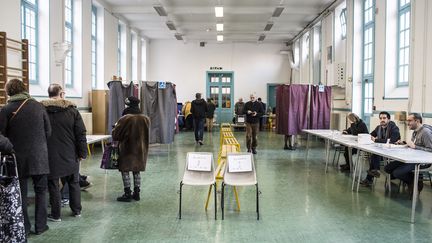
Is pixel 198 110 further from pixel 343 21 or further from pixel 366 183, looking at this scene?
pixel 366 183

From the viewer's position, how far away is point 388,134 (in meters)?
5.97

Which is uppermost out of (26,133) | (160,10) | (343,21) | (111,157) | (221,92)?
(160,10)

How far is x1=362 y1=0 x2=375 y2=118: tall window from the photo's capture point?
Result: 9.05 meters

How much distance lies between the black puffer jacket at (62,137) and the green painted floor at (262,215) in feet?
1.85

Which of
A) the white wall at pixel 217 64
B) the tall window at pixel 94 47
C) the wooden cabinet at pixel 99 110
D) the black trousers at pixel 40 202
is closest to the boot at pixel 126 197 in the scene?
the black trousers at pixel 40 202

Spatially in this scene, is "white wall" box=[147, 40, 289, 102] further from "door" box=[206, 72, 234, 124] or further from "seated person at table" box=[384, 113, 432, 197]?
"seated person at table" box=[384, 113, 432, 197]

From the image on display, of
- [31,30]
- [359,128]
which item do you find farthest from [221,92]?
[359,128]

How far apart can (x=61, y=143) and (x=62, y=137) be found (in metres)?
0.06

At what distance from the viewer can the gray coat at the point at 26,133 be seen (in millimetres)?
3430

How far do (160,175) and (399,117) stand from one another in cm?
427

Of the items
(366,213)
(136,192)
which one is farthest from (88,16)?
(366,213)

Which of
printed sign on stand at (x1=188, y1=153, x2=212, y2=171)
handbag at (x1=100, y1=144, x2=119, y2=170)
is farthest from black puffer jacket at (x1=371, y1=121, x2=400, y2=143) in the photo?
handbag at (x1=100, y1=144, x2=119, y2=170)

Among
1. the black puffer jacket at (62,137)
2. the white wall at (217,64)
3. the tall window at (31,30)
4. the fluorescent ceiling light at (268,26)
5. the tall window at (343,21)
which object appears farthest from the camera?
the white wall at (217,64)

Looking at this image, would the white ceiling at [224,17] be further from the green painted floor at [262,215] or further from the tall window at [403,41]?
the green painted floor at [262,215]
